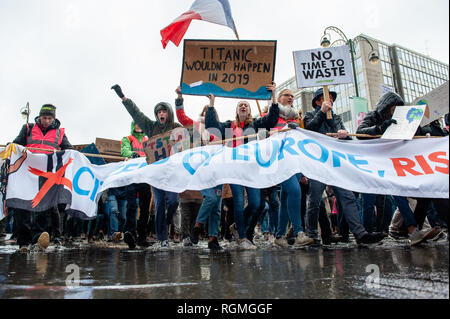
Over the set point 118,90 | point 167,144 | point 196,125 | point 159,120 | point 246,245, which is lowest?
point 246,245

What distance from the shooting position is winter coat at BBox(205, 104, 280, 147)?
505 centimetres

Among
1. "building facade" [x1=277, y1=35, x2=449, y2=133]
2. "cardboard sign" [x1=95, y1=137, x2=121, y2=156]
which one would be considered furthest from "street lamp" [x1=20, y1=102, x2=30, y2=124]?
"building facade" [x1=277, y1=35, x2=449, y2=133]

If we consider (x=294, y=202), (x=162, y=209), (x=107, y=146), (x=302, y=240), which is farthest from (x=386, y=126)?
(x=107, y=146)

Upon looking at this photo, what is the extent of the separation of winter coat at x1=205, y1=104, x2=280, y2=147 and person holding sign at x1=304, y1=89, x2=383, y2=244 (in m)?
0.47

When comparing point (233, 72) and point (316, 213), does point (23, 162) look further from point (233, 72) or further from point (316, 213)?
point (316, 213)

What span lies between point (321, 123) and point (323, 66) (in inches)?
32.1

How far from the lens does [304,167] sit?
4336 millimetres

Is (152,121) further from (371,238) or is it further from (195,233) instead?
(371,238)

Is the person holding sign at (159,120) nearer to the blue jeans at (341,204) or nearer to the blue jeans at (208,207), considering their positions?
the blue jeans at (208,207)

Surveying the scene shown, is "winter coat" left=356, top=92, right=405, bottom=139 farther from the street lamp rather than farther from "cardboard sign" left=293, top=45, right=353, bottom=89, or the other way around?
the street lamp

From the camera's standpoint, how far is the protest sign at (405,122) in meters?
4.30

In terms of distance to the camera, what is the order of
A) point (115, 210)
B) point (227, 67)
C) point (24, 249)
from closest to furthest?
point (24, 249) → point (227, 67) → point (115, 210)
